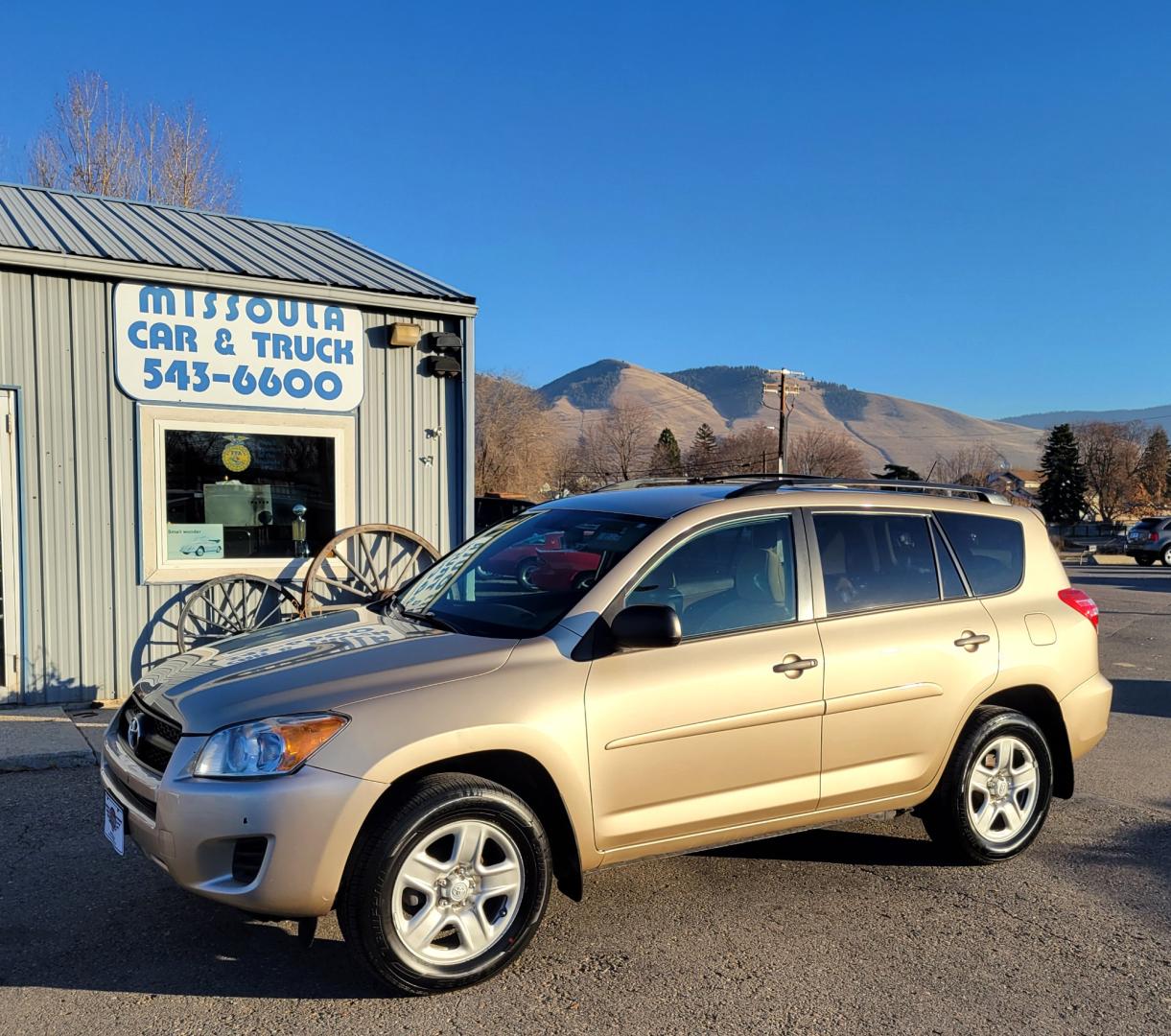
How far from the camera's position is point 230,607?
8461 mm

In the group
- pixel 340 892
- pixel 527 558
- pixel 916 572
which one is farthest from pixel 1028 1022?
pixel 527 558

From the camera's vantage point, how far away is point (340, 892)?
335cm

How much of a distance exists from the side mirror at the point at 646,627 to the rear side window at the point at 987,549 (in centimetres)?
194

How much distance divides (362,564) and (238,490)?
1252 millimetres

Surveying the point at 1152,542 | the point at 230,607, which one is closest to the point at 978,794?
the point at 230,607

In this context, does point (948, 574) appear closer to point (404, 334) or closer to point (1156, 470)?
point (404, 334)

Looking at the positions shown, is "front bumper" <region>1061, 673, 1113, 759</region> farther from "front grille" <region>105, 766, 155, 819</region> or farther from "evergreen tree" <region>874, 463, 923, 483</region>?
"front grille" <region>105, 766, 155, 819</region>

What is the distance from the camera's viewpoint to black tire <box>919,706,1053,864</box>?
4.63 metres

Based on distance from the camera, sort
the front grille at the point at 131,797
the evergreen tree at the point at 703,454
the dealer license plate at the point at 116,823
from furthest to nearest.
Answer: the evergreen tree at the point at 703,454 < the dealer license plate at the point at 116,823 < the front grille at the point at 131,797

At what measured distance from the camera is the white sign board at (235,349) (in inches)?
316

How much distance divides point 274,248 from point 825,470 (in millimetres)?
78867

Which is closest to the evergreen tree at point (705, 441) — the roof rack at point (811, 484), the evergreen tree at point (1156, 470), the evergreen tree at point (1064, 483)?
the evergreen tree at point (1064, 483)

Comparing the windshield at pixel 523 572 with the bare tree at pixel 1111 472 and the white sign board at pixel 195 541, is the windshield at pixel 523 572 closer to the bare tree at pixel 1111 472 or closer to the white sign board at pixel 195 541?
the white sign board at pixel 195 541

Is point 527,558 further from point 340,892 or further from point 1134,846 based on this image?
point 1134,846
